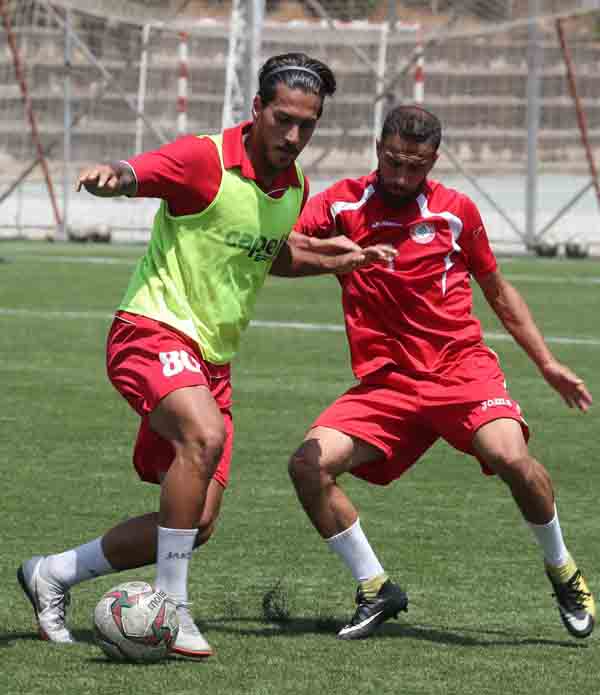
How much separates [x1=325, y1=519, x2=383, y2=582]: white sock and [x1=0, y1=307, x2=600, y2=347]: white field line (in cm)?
855

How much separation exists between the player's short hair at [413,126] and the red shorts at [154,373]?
970mm

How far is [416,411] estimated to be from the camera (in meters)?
6.05

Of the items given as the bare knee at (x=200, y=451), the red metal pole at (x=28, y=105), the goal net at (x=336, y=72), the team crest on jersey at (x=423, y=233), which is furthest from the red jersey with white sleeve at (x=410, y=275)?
the red metal pole at (x=28, y=105)

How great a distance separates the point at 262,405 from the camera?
11.0m

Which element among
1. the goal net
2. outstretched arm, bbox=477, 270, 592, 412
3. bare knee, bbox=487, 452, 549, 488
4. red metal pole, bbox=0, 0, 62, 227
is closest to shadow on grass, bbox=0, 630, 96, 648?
bare knee, bbox=487, 452, 549, 488

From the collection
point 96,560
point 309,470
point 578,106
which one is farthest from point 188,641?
point 578,106

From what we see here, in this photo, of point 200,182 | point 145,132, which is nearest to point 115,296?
point 145,132

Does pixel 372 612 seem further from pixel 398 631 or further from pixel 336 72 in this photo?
pixel 336 72

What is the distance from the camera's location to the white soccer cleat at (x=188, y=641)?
17.5ft

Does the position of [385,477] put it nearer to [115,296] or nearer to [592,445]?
[592,445]

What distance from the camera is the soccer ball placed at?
528cm

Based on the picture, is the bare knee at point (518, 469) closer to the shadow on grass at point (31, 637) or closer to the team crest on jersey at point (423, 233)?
the team crest on jersey at point (423, 233)

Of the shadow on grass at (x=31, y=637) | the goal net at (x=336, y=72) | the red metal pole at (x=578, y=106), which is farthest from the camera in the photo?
the goal net at (x=336, y=72)

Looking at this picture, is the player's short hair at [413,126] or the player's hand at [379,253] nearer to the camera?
the player's hand at [379,253]
